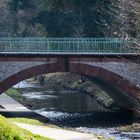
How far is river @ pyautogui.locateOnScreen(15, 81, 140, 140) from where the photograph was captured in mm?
32272

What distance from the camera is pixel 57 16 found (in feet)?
153

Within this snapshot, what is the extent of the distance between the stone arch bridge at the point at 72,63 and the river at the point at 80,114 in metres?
2.45

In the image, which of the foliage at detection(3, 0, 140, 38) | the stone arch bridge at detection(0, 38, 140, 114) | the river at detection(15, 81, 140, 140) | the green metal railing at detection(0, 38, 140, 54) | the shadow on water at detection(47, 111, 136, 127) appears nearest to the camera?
the river at detection(15, 81, 140, 140)

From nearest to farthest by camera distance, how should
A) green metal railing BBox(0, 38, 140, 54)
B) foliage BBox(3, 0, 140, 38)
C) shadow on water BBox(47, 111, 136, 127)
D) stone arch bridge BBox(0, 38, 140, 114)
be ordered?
shadow on water BBox(47, 111, 136, 127) < stone arch bridge BBox(0, 38, 140, 114) < green metal railing BBox(0, 38, 140, 54) < foliage BBox(3, 0, 140, 38)

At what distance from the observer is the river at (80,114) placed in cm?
3227

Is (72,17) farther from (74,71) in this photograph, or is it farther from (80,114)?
(80,114)

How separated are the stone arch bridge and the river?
8.04 ft

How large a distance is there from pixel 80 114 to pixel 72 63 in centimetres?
421

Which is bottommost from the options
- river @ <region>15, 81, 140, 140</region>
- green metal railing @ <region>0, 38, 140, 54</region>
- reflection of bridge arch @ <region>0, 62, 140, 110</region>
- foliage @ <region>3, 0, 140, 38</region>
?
river @ <region>15, 81, 140, 140</region>

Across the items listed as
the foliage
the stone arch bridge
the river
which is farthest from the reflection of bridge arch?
the foliage

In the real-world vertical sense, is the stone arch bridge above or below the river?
above

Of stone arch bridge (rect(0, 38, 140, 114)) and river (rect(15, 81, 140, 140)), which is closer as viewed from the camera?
river (rect(15, 81, 140, 140))

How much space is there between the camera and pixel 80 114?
131 feet

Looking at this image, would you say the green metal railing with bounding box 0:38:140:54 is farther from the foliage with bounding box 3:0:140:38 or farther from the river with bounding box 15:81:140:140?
the river with bounding box 15:81:140:140
